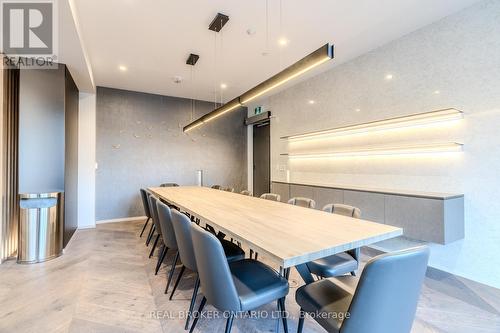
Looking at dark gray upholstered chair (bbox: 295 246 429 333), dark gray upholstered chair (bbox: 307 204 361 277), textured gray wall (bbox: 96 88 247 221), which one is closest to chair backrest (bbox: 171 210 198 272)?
dark gray upholstered chair (bbox: 307 204 361 277)

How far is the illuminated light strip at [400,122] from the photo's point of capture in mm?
2756

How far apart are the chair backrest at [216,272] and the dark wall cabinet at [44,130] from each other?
10.8 feet

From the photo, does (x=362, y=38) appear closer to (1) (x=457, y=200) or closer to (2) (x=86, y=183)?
(1) (x=457, y=200)

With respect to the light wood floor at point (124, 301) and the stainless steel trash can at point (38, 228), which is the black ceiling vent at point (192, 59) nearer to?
the stainless steel trash can at point (38, 228)

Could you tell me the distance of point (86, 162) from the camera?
4.80 metres

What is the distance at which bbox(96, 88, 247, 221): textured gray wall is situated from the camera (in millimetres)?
5336

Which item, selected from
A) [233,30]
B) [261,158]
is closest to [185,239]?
[233,30]

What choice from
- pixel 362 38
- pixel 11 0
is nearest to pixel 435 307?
pixel 362 38

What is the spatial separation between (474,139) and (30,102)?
570 cm

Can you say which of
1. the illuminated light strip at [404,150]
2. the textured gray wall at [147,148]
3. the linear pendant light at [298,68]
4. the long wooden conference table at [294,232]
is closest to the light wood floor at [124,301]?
the long wooden conference table at [294,232]

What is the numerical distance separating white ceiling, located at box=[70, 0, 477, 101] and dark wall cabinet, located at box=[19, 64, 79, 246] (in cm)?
79

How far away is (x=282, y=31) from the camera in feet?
10.2

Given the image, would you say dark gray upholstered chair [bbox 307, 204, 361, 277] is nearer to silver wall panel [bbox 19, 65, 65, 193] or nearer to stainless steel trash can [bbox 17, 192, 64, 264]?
stainless steel trash can [bbox 17, 192, 64, 264]
